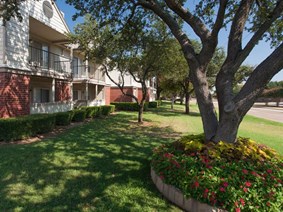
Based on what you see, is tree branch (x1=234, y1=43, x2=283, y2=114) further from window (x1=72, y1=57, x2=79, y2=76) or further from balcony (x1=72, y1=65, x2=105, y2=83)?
window (x1=72, y1=57, x2=79, y2=76)

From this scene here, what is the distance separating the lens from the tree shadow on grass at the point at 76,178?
359cm

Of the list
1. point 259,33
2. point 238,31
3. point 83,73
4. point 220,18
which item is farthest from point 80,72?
point 259,33

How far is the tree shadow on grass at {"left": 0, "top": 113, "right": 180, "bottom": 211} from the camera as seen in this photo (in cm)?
359

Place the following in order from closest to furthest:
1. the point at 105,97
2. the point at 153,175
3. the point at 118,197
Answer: the point at 118,197, the point at 153,175, the point at 105,97

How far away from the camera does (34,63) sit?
1157cm

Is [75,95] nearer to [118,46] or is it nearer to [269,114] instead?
[118,46]

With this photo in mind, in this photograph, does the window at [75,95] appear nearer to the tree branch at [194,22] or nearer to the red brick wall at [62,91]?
the red brick wall at [62,91]

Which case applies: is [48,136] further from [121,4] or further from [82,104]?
[82,104]

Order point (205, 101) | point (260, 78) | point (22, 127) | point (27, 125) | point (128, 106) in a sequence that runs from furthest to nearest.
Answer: point (128, 106)
point (27, 125)
point (22, 127)
point (205, 101)
point (260, 78)

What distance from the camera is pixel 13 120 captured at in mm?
7633

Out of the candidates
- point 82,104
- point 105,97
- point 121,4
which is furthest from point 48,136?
point 105,97

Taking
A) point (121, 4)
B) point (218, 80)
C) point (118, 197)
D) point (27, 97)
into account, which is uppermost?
point (121, 4)

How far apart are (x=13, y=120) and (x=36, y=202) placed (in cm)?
523

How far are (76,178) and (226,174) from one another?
10.7 feet
